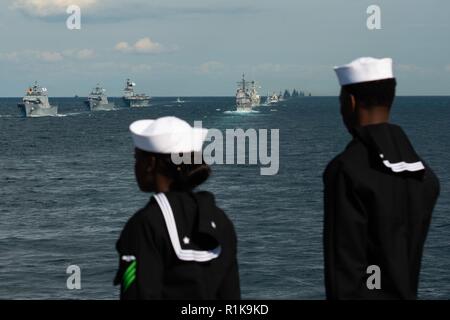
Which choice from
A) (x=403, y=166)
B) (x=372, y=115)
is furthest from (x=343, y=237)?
(x=372, y=115)

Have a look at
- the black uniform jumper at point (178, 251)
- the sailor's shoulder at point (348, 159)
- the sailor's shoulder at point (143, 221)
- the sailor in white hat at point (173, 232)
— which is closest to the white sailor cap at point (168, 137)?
the sailor in white hat at point (173, 232)

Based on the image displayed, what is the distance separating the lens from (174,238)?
455 centimetres

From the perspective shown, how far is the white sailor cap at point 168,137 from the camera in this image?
4.69 metres

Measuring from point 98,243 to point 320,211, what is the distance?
18845mm

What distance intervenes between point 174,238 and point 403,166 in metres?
1.43

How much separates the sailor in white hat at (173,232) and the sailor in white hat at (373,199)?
62cm

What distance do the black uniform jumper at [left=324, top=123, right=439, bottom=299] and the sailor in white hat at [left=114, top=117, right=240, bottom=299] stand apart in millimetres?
613

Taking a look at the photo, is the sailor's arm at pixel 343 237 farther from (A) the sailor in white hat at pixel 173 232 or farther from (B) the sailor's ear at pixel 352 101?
(A) the sailor in white hat at pixel 173 232

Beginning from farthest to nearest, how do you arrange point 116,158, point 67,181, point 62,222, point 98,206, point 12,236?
point 116,158 → point 67,181 → point 98,206 → point 62,222 → point 12,236

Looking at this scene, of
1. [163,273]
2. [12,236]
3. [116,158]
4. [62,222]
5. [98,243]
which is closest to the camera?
[163,273]

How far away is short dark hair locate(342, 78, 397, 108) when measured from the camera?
16.2 ft

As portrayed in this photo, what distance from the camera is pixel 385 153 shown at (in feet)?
16.1
